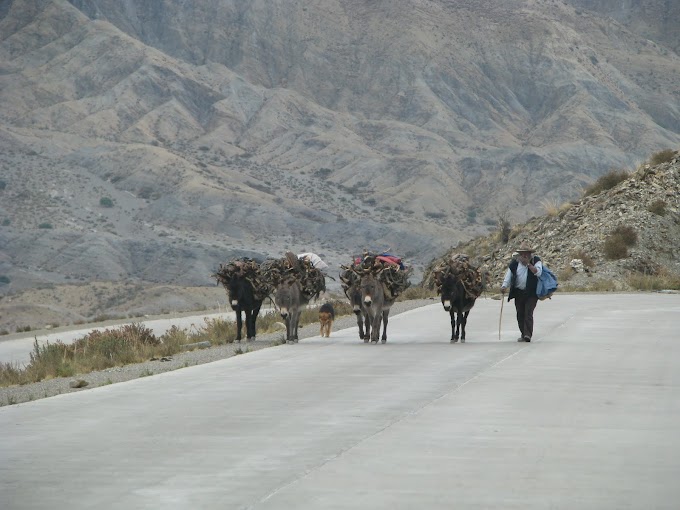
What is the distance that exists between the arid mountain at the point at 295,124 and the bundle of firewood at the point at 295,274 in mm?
81247

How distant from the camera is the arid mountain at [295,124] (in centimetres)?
12394

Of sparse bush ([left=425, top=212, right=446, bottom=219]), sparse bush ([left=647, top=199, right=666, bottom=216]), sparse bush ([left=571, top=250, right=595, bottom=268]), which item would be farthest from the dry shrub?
sparse bush ([left=425, top=212, right=446, bottom=219])

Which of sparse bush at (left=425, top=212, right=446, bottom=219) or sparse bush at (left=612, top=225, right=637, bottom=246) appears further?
sparse bush at (left=425, top=212, right=446, bottom=219)

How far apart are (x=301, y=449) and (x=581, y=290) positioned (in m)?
35.1

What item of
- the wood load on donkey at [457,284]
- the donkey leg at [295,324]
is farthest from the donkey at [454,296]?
the donkey leg at [295,324]

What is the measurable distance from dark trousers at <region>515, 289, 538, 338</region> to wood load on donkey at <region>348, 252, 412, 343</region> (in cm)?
233

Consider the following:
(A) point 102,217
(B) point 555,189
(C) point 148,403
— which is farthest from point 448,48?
(C) point 148,403

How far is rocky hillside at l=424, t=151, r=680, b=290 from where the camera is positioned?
160 feet

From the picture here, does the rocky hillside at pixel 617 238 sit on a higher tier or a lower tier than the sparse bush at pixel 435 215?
lower

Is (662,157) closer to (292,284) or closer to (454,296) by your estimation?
(454,296)

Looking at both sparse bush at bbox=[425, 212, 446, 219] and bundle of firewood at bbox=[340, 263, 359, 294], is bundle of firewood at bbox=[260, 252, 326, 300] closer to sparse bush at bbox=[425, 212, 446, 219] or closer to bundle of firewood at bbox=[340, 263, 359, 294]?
bundle of firewood at bbox=[340, 263, 359, 294]

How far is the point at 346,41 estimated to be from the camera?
18288cm

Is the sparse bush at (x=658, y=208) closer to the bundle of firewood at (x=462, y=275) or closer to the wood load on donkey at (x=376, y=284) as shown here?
the wood load on donkey at (x=376, y=284)

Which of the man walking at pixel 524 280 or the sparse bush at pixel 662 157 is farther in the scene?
the sparse bush at pixel 662 157
